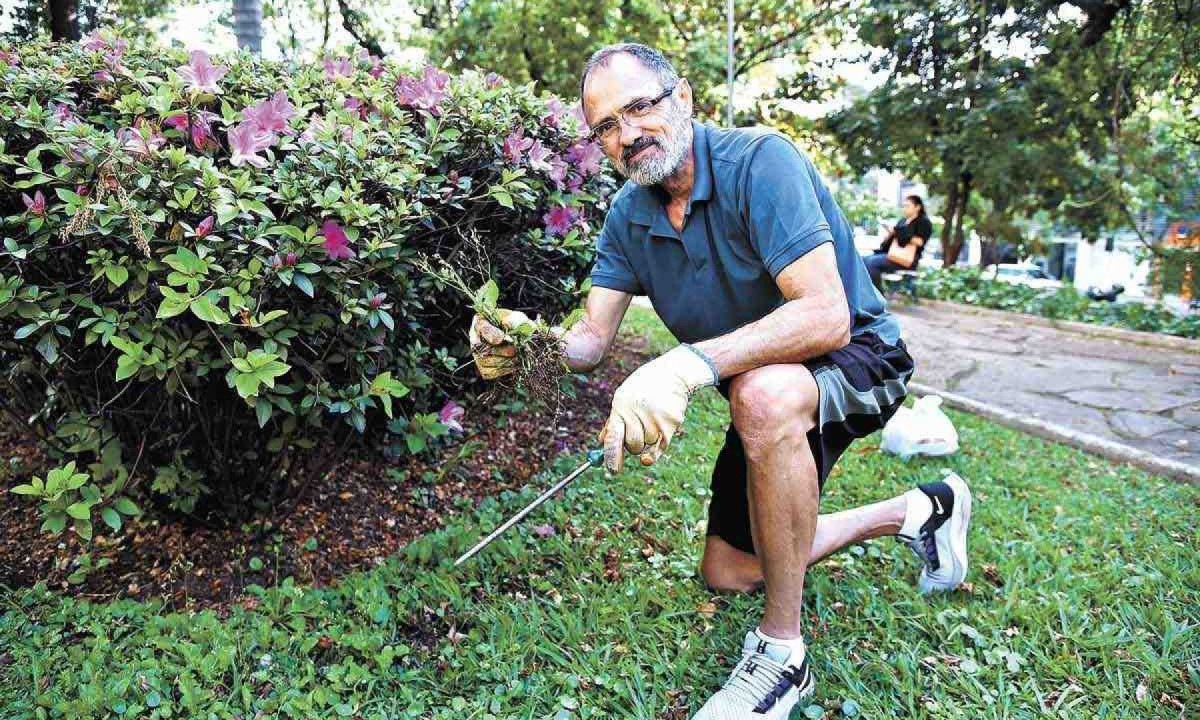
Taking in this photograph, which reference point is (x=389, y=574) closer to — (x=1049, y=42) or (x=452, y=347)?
(x=452, y=347)

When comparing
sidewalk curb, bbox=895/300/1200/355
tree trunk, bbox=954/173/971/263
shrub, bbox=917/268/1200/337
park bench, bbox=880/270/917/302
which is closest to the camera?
sidewalk curb, bbox=895/300/1200/355

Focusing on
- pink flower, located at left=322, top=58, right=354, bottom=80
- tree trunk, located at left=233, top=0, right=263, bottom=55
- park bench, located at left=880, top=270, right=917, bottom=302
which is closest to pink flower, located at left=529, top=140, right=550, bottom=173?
pink flower, located at left=322, top=58, right=354, bottom=80

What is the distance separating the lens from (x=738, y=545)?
7.68ft

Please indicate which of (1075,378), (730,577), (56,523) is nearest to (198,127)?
(56,523)

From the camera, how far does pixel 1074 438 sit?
13.1 feet

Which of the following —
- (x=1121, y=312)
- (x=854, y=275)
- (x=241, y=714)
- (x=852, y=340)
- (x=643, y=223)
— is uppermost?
(x=643, y=223)

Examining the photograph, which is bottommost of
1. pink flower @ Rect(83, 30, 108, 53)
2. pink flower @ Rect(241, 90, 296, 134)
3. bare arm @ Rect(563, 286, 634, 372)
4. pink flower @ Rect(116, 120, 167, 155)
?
bare arm @ Rect(563, 286, 634, 372)

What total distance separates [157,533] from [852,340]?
2.16 m

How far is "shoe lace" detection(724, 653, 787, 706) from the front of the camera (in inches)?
72.5

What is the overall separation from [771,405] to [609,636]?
2.79 feet

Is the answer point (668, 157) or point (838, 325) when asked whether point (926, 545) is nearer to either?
point (838, 325)

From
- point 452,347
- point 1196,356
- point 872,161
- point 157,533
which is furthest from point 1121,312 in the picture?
point 157,533

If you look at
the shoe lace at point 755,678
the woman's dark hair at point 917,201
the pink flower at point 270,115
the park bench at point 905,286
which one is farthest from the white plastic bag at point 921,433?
the park bench at point 905,286

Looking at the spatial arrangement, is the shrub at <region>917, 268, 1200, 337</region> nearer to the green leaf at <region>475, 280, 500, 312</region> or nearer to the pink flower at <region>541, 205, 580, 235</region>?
the pink flower at <region>541, 205, 580, 235</region>
